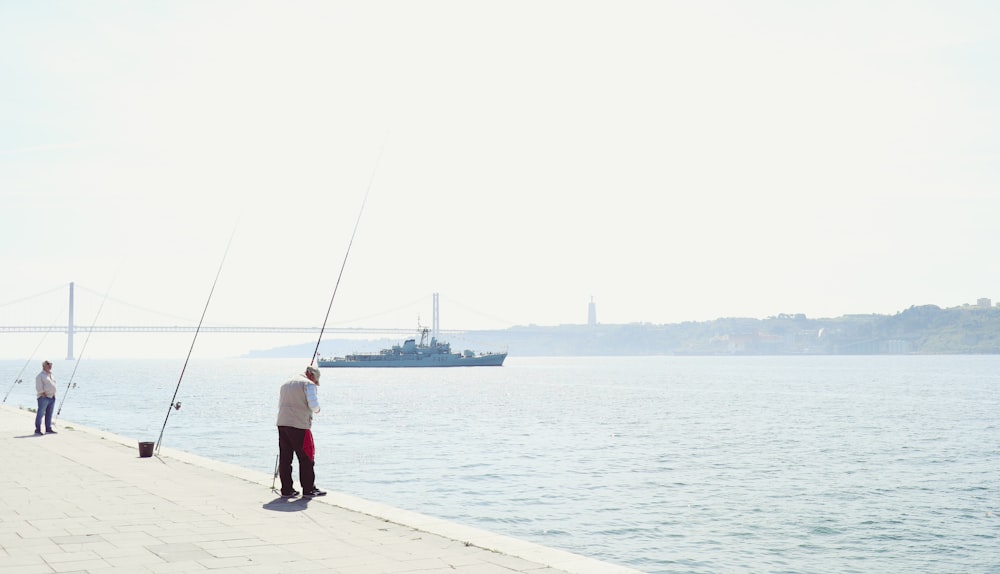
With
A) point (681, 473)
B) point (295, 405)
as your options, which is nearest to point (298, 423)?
point (295, 405)

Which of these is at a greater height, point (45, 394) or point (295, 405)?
point (295, 405)

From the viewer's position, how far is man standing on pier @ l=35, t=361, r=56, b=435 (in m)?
16.0

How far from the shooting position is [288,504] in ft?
27.6

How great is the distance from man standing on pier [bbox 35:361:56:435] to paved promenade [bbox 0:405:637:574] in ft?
19.4

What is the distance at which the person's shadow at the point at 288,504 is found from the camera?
8141 millimetres

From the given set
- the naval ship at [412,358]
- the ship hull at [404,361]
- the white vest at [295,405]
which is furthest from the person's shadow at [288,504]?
the naval ship at [412,358]

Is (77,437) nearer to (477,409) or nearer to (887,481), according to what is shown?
(887,481)

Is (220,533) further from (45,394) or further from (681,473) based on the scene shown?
(681,473)

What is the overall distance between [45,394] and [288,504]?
9.88 meters

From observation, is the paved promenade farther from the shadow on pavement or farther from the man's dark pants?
the man's dark pants

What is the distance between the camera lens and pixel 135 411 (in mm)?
46625

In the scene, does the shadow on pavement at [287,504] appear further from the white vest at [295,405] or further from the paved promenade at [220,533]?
the white vest at [295,405]

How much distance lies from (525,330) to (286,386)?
17673cm

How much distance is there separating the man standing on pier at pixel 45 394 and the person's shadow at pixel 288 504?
355 inches
